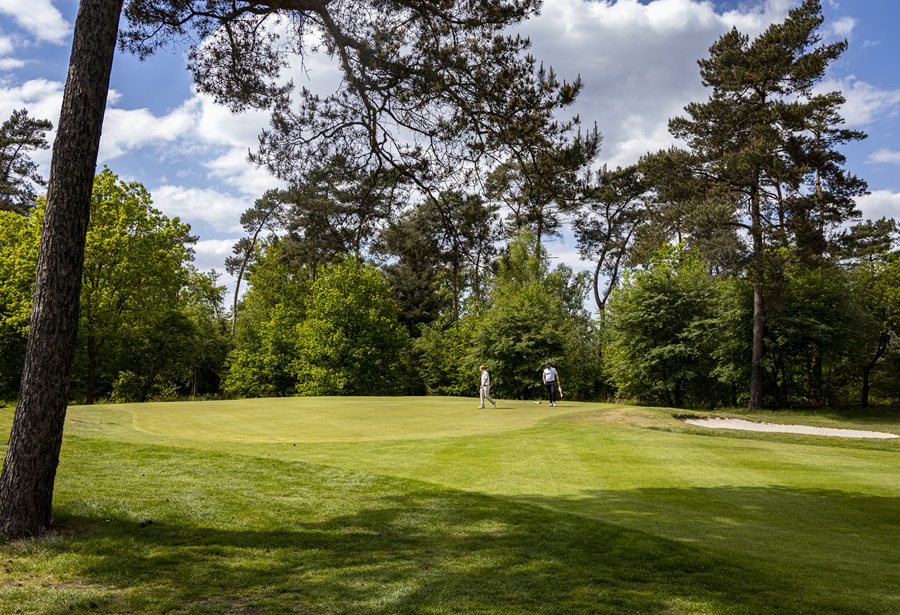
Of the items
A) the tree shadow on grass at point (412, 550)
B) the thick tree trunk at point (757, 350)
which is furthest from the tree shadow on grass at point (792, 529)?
the thick tree trunk at point (757, 350)

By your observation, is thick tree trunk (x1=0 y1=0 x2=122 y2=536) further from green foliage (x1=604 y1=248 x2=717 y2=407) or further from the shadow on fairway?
green foliage (x1=604 y1=248 x2=717 y2=407)

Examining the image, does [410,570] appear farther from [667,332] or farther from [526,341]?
[526,341]

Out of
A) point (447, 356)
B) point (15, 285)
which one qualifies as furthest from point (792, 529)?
point (447, 356)

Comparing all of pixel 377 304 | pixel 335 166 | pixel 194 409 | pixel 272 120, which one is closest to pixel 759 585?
pixel 335 166

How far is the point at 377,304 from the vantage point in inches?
1868

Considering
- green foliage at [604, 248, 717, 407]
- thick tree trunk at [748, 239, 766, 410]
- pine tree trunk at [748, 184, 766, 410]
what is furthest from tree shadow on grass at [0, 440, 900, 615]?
green foliage at [604, 248, 717, 407]

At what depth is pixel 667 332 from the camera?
35375mm

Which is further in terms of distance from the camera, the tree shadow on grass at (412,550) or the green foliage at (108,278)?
the green foliage at (108,278)

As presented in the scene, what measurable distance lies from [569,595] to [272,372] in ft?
154

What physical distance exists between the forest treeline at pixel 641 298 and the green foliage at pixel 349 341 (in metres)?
0.15

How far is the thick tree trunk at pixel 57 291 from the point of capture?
6.54 meters

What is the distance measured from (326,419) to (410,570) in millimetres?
15743

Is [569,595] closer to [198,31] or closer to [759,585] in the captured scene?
[759,585]

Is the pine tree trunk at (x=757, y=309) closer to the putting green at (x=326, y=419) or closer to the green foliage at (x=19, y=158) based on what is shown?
the putting green at (x=326, y=419)
